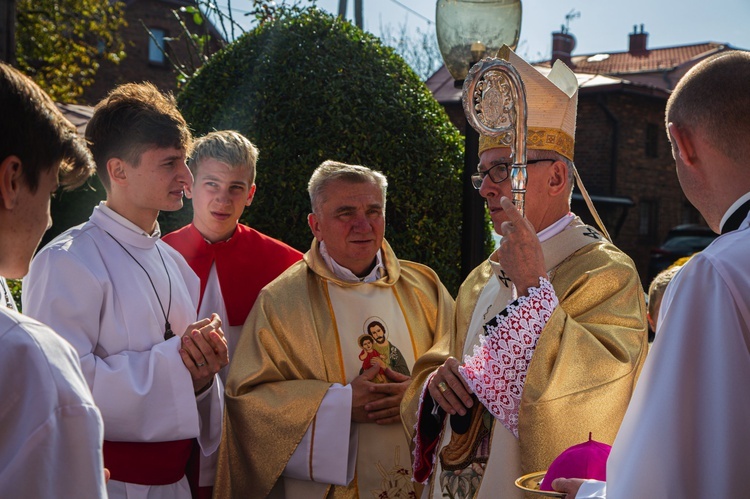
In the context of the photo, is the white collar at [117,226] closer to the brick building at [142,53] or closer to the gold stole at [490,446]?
the gold stole at [490,446]

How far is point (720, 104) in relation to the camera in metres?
2.05

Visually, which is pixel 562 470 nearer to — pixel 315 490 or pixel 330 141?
pixel 315 490

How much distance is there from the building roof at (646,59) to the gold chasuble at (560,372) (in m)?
30.7

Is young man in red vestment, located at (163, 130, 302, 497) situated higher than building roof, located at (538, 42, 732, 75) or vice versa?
building roof, located at (538, 42, 732, 75)

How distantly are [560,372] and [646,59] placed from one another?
36.6 meters

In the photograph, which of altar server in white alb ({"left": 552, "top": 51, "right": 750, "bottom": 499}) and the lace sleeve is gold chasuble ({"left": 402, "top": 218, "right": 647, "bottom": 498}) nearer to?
the lace sleeve

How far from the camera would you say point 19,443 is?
5.08ft

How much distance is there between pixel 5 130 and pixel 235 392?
221cm

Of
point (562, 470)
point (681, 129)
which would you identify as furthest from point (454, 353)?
point (681, 129)

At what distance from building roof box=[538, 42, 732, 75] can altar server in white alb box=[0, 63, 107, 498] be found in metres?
32.4

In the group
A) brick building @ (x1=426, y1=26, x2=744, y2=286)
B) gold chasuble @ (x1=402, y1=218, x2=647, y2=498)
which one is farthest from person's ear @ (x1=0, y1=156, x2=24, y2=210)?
brick building @ (x1=426, y1=26, x2=744, y2=286)

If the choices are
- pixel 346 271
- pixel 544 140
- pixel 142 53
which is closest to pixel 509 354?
pixel 544 140

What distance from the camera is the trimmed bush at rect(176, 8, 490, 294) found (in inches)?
207

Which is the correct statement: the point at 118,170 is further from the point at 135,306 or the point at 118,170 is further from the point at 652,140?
the point at 652,140
